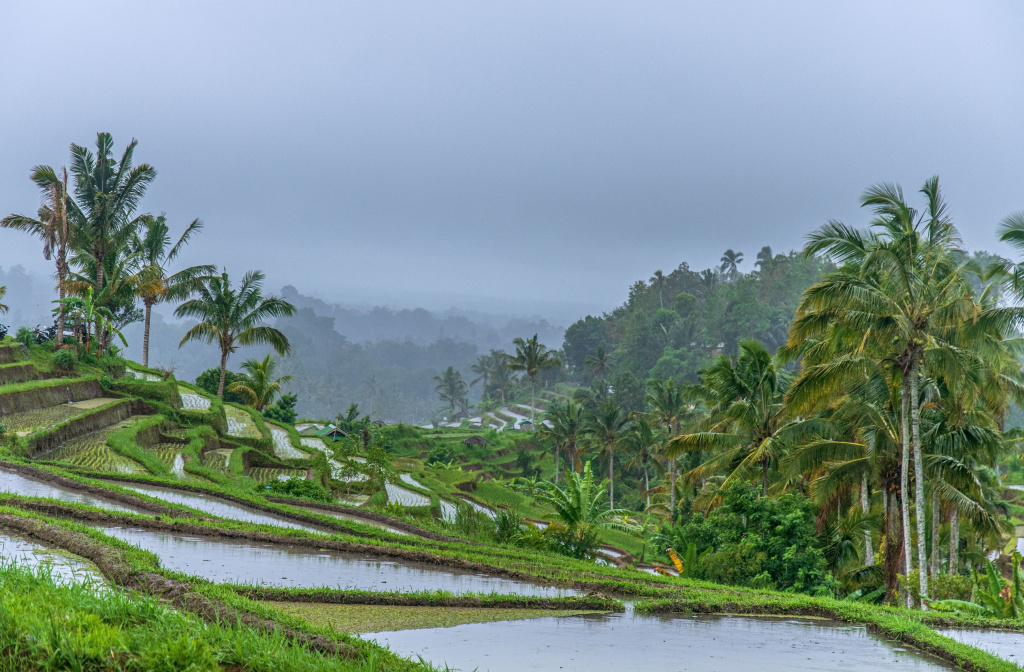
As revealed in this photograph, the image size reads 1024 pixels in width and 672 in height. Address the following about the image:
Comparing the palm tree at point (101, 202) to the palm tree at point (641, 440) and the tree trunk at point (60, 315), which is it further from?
the palm tree at point (641, 440)

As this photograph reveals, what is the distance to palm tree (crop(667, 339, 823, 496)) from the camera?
17922 millimetres

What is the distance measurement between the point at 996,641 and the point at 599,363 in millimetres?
76065

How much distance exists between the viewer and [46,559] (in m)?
8.52

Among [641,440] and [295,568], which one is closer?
[295,568]

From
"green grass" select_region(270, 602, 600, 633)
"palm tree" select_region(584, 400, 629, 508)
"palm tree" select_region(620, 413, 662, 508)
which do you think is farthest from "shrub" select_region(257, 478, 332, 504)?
"palm tree" select_region(620, 413, 662, 508)

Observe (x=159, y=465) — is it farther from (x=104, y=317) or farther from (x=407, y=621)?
(x=407, y=621)

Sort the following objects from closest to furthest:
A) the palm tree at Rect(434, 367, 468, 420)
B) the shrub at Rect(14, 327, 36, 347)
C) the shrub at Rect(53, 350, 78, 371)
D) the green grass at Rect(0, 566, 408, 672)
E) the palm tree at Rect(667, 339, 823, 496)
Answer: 1. the green grass at Rect(0, 566, 408, 672)
2. the palm tree at Rect(667, 339, 823, 496)
3. the shrub at Rect(53, 350, 78, 371)
4. the shrub at Rect(14, 327, 36, 347)
5. the palm tree at Rect(434, 367, 468, 420)

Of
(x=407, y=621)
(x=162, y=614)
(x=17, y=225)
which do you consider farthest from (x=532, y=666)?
(x=17, y=225)

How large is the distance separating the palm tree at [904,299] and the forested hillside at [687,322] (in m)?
55.6

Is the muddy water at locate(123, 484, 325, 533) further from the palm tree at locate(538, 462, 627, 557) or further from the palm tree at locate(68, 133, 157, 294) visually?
the palm tree at locate(68, 133, 157, 294)

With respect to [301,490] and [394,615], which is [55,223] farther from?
[394,615]

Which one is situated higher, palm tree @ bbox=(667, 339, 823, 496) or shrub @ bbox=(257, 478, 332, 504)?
palm tree @ bbox=(667, 339, 823, 496)

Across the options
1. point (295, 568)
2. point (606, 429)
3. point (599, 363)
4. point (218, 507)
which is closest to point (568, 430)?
point (606, 429)

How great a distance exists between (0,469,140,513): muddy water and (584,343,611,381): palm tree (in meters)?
67.9
